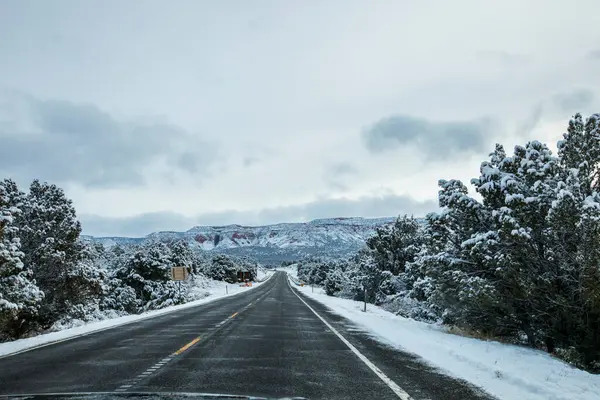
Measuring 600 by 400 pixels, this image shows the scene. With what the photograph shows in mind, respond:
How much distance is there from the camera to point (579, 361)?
933 centimetres

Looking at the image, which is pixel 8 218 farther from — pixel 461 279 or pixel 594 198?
pixel 594 198

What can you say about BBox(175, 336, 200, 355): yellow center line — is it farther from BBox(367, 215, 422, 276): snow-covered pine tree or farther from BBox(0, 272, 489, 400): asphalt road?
BBox(367, 215, 422, 276): snow-covered pine tree

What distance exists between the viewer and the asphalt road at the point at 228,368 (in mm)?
6426

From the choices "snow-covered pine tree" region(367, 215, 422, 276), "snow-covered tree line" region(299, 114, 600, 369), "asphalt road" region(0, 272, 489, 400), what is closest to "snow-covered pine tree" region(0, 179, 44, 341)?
"asphalt road" region(0, 272, 489, 400)

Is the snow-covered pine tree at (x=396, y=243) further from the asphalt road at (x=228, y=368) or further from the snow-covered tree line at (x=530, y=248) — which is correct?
the asphalt road at (x=228, y=368)

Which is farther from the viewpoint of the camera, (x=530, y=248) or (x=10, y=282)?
(x=10, y=282)

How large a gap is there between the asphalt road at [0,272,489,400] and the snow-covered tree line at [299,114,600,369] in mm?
3249

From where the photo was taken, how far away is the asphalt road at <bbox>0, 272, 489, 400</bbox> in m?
6.43

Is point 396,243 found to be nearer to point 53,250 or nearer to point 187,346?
point 53,250

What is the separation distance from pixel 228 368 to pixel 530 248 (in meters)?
7.23

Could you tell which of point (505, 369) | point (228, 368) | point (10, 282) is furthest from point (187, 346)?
point (10, 282)

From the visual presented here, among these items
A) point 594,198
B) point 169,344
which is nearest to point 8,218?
point 169,344

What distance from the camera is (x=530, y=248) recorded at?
1053 cm

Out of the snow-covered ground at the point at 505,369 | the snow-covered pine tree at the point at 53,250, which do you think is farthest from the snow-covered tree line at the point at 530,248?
the snow-covered pine tree at the point at 53,250
